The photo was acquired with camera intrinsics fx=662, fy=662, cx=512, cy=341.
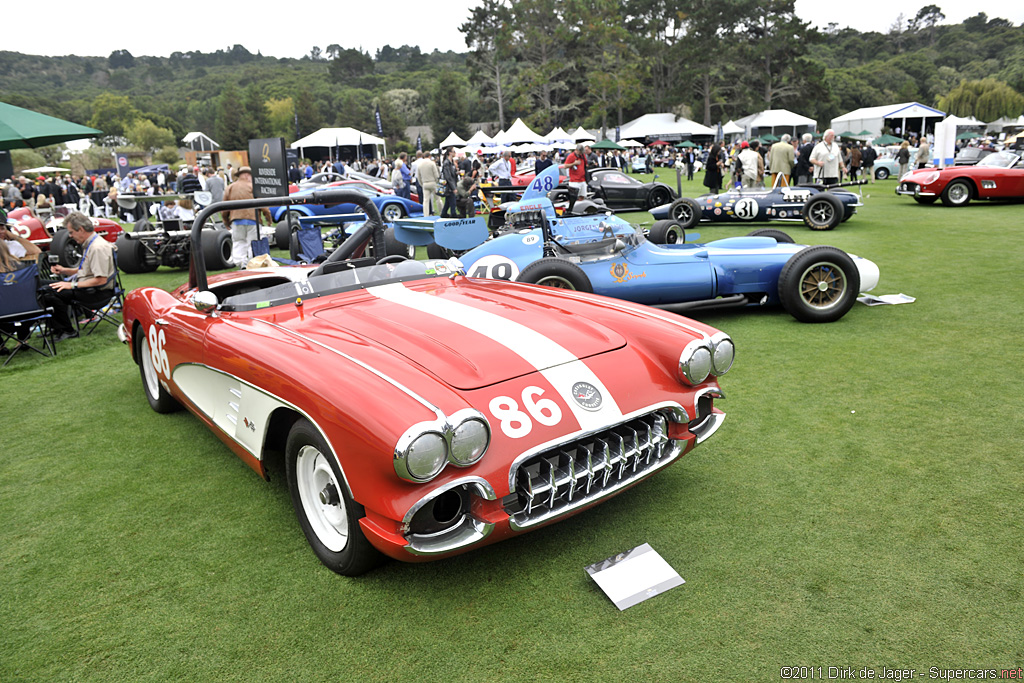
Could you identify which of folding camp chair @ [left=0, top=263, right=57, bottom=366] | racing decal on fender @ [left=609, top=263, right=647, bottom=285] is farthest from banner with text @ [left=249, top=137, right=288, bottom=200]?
racing decal on fender @ [left=609, top=263, right=647, bottom=285]

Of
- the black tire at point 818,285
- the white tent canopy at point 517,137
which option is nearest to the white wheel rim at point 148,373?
the black tire at point 818,285

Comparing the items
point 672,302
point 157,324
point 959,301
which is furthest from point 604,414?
point 959,301

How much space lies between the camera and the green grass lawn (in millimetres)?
2238

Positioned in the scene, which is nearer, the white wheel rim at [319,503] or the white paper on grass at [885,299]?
the white wheel rim at [319,503]

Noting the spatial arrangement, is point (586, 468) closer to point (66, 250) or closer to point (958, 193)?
point (66, 250)

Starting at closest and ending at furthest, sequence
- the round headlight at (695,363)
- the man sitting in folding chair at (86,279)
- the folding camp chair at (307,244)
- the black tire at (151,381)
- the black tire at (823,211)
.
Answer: the round headlight at (695,363) < the black tire at (151,381) < the man sitting in folding chair at (86,279) < the folding camp chair at (307,244) < the black tire at (823,211)

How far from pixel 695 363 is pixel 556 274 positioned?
10.1 ft

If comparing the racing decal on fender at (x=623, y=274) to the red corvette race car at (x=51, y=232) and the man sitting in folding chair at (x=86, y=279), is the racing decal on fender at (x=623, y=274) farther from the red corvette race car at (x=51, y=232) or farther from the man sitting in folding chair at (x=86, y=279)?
the red corvette race car at (x=51, y=232)

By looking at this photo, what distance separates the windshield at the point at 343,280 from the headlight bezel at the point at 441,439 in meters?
1.71

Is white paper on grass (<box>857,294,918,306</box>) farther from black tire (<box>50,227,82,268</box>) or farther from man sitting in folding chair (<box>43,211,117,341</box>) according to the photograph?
black tire (<box>50,227,82,268</box>)

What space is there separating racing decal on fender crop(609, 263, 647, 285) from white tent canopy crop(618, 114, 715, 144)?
151 feet

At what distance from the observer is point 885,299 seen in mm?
6754

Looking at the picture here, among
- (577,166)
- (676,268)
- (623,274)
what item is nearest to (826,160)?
(577,166)

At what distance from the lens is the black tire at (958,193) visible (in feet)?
47.9
